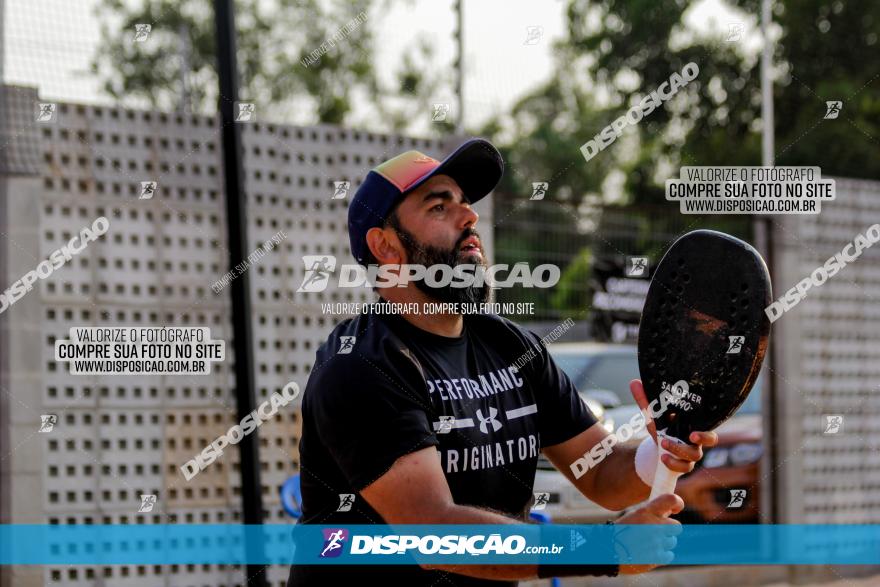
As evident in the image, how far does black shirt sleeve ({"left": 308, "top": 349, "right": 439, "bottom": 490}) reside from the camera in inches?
112

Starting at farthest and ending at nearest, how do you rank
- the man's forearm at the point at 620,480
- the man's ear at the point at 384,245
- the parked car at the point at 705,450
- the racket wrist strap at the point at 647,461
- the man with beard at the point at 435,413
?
1. the parked car at the point at 705,450
2. the man's ear at the point at 384,245
3. the man's forearm at the point at 620,480
4. the racket wrist strap at the point at 647,461
5. the man with beard at the point at 435,413

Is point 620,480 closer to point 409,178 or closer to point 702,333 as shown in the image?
point 702,333

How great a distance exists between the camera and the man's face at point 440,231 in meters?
3.28

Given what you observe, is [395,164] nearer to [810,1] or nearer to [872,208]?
[872,208]

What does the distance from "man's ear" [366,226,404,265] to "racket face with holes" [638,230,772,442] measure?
74cm

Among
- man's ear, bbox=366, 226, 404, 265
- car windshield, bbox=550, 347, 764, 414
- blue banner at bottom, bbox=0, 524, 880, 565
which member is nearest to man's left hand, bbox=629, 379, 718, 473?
blue banner at bottom, bbox=0, 524, 880, 565

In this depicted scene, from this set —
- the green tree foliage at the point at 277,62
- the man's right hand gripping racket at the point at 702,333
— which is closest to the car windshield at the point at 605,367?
the man's right hand gripping racket at the point at 702,333

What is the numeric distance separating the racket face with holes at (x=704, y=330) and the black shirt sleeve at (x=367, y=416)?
601mm

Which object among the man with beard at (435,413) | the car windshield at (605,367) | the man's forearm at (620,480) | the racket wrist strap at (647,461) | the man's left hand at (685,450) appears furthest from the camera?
the car windshield at (605,367)

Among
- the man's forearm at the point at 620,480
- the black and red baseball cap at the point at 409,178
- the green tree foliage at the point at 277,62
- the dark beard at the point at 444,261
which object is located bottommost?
the man's forearm at the point at 620,480

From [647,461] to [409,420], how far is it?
27.1 inches

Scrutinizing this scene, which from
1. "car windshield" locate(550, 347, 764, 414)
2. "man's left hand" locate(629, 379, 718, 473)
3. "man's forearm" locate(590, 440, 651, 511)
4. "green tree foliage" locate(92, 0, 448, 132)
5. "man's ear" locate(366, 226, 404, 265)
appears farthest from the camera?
"green tree foliage" locate(92, 0, 448, 132)

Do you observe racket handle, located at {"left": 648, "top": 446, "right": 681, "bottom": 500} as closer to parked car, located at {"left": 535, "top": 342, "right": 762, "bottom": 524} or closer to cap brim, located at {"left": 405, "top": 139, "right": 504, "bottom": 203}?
cap brim, located at {"left": 405, "top": 139, "right": 504, "bottom": 203}

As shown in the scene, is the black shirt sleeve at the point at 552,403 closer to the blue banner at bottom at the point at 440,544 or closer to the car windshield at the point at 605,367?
the blue banner at bottom at the point at 440,544
